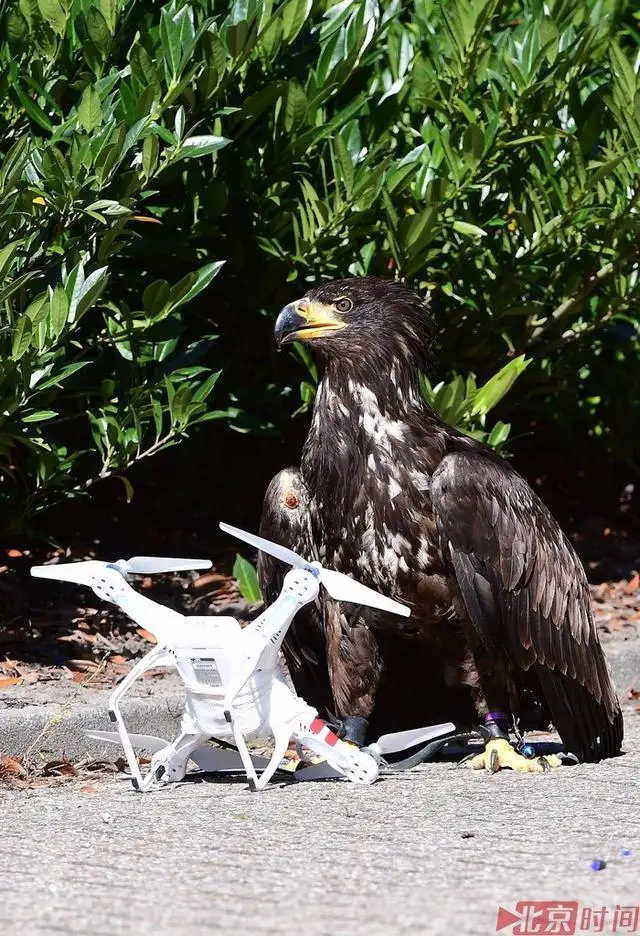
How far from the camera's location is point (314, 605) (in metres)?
5.46

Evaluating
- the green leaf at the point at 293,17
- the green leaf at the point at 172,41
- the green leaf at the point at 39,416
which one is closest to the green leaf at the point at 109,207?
the green leaf at the point at 172,41

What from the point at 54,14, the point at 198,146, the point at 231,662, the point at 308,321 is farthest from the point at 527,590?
the point at 54,14

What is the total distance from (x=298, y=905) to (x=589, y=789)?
1768mm

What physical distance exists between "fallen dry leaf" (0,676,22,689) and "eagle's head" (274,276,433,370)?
191 centimetres

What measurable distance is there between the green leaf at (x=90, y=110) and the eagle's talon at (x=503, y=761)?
289 centimetres

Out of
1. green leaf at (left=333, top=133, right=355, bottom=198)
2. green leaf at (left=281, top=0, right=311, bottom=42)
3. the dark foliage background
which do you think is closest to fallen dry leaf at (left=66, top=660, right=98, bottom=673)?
the dark foliage background

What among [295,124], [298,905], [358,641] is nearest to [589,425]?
[295,124]

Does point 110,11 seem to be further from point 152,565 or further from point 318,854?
point 318,854

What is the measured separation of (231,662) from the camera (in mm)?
4480

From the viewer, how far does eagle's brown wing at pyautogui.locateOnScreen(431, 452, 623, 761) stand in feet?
16.3

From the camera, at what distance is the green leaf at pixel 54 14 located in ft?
18.0

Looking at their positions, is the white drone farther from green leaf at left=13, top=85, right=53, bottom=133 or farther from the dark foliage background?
green leaf at left=13, top=85, right=53, bottom=133

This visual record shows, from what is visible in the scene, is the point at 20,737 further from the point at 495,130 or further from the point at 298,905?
the point at 495,130

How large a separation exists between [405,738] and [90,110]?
2762mm
